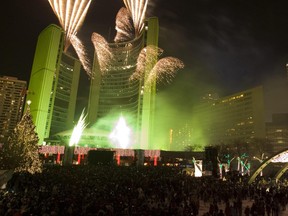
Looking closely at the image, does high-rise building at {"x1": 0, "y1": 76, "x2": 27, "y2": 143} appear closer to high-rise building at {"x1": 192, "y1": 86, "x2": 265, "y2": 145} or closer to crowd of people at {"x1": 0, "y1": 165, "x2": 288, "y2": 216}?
high-rise building at {"x1": 192, "y1": 86, "x2": 265, "y2": 145}

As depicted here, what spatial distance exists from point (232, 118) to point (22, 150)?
117 meters

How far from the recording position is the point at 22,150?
2255 centimetres

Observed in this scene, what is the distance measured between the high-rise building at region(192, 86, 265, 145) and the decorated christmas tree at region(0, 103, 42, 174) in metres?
93.3

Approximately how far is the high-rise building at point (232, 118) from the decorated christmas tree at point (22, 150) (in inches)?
3675

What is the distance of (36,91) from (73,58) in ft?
117

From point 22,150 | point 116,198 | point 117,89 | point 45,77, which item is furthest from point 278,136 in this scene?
point 116,198

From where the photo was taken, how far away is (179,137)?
174625 millimetres

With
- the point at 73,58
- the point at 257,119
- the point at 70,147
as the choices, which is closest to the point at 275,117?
the point at 257,119

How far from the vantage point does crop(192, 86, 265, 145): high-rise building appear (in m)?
108

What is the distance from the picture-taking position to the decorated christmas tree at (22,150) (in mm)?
22141

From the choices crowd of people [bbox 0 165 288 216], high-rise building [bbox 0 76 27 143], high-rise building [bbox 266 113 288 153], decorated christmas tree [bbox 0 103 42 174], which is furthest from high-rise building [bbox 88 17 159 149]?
high-rise building [bbox 0 76 27 143]

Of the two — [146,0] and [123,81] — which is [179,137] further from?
[146,0]

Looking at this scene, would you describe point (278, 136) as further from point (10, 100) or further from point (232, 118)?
point (10, 100)

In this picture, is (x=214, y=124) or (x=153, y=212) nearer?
(x=153, y=212)
